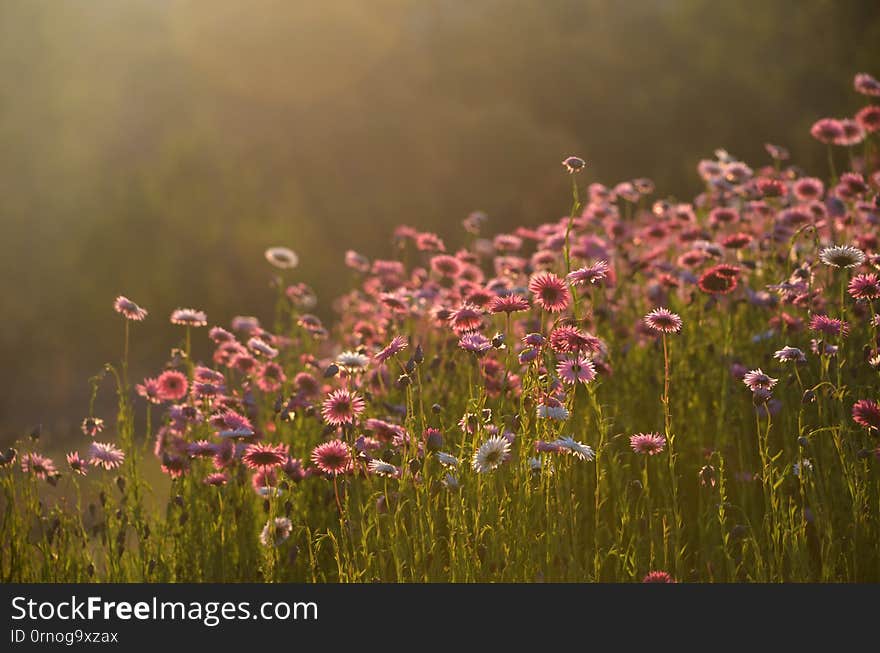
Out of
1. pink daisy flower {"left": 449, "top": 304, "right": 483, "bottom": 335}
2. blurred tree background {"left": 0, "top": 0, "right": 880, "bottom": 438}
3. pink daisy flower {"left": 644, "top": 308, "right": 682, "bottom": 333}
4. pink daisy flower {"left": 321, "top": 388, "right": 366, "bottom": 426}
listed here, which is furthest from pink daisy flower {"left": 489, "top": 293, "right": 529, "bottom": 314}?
blurred tree background {"left": 0, "top": 0, "right": 880, "bottom": 438}

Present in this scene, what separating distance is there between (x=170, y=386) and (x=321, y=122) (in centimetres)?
918

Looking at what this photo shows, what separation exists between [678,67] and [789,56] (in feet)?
4.99

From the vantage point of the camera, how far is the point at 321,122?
38.5 feet

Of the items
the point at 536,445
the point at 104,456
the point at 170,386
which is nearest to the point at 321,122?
the point at 170,386

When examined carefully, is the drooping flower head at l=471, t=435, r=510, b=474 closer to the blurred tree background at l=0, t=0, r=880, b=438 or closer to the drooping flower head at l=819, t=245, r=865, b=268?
the drooping flower head at l=819, t=245, r=865, b=268

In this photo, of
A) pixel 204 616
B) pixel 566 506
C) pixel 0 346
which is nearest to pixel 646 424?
pixel 566 506

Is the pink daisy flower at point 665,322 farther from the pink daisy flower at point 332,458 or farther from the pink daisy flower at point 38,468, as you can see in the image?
the pink daisy flower at point 38,468

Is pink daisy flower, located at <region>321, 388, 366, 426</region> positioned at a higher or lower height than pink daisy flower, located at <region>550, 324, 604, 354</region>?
→ lower

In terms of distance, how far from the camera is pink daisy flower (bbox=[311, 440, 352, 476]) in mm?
2395

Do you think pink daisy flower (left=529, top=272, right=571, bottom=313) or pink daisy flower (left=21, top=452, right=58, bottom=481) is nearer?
pink daisy flower (left=529, top=272, right=571, bottom=313)

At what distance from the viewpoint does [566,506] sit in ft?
8.11

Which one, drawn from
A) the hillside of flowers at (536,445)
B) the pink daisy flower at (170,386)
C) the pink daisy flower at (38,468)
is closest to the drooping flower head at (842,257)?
the hillside of flowers at (536,445)

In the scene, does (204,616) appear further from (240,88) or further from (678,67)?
(678,67)

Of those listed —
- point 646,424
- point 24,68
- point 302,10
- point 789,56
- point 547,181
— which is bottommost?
point 646,424
